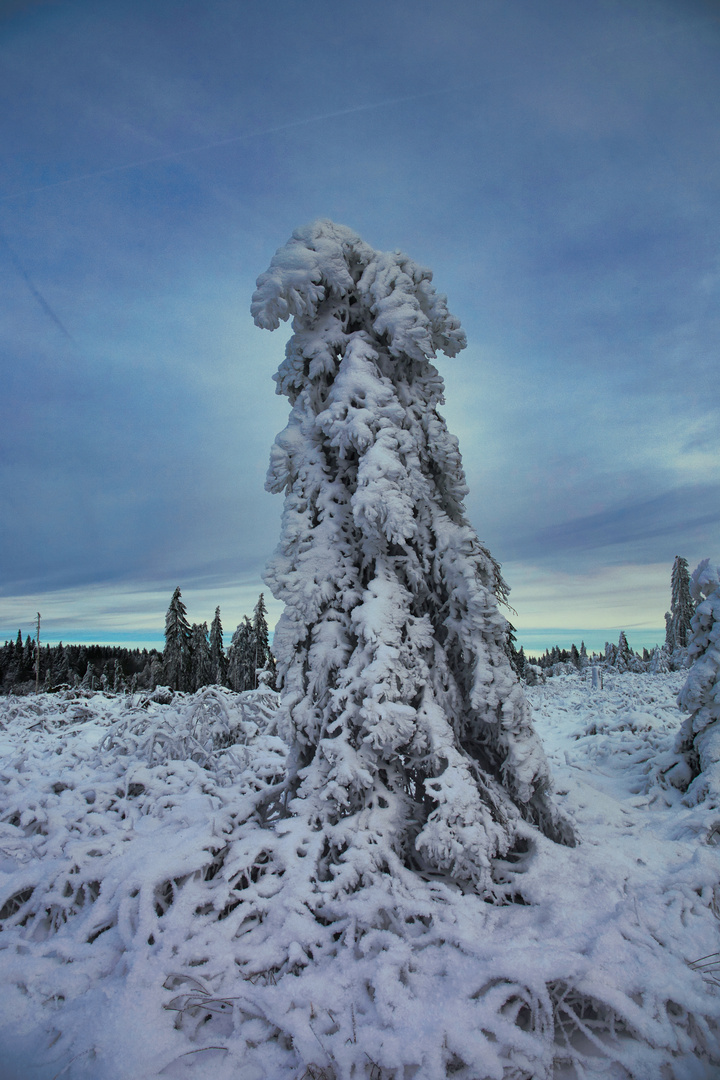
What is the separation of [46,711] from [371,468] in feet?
47.8

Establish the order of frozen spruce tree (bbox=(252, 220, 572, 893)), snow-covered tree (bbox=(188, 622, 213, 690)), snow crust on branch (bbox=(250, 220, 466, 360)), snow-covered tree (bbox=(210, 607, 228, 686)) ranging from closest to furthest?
frozen spruce tree (bbox=(252, 220, 572, 893)) < snow crust on branch (bbox=(250, 220, 466, 360)) < snow-covered tree (bbox=(188, 622, 213, 690)) < snow-covered tree (bbox=(210, 607, 228, 686))

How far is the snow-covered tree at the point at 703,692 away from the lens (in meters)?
7.24

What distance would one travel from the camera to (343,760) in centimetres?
434

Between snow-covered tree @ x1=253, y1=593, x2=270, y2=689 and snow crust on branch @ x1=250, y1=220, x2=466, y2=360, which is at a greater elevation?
snow crust on branch @ x1=250, y1=220, x2=466, y2=360

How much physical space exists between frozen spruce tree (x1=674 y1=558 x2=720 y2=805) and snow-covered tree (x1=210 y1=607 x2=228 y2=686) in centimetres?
4804

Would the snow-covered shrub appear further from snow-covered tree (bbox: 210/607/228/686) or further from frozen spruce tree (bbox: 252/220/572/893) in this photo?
snow-covered tree (bbox: 210/607/228/686)

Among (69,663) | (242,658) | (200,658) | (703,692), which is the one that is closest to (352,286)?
(703,692)

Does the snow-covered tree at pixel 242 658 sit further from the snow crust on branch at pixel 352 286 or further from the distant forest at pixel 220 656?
the snow crust on branch at pixel 352 286

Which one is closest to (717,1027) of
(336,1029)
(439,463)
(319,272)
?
(336,1029)

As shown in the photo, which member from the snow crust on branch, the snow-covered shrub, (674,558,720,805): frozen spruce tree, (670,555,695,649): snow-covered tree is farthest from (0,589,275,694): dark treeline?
(670,555,695,649): snow-covered tree

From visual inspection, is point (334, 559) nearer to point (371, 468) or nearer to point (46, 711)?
point (371, 468)

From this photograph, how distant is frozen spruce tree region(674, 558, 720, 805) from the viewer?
23.7ft

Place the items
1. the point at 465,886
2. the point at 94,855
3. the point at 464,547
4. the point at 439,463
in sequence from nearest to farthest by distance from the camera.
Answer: the point at 465,886 → the point at 94,855 → the point at 464,547 → the point at 439,463

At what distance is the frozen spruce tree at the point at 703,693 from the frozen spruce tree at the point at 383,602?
396 cm
